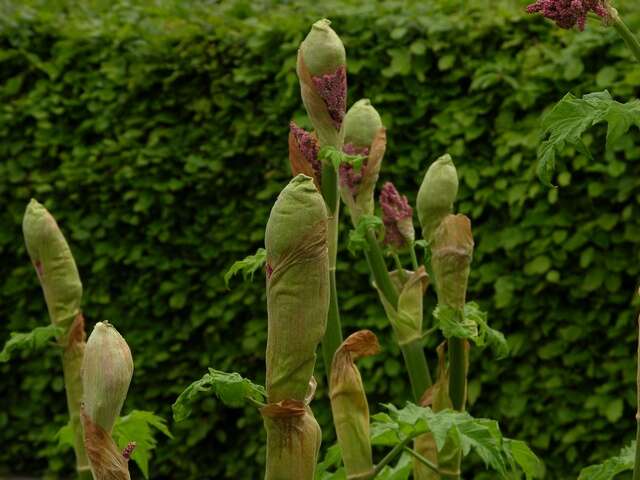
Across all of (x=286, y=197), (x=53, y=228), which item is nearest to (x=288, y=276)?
(x=286, y=197)

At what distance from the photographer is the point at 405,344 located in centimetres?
179

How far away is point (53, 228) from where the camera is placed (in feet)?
5.60

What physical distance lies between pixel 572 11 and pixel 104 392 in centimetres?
61

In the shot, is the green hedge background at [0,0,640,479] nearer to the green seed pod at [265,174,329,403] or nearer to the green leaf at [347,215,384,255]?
the green leaf at [347,215,384,255]

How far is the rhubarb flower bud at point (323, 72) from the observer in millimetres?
1456

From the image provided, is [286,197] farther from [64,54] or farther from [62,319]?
[64,54]

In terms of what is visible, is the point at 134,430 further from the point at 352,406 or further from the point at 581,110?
the point at 581,110

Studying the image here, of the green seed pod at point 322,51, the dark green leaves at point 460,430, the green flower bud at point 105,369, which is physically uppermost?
the green seed pod at point 322,51

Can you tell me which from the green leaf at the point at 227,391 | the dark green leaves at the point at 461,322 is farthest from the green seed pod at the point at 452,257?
the green leaf at the point at 227,391

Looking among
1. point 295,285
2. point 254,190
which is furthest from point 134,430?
point 254,190

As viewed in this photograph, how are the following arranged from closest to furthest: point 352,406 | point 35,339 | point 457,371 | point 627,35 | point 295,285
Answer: point 295,285 → point 627,35 → point 352,406 → point 457,371 → point 35,339

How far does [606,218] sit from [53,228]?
11.1 feet

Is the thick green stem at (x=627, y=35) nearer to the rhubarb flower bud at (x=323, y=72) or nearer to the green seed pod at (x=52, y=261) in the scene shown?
the rhubarb flower bud at (x=323, y=72)

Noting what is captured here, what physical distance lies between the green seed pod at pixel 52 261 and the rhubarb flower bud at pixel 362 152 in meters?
0.45
